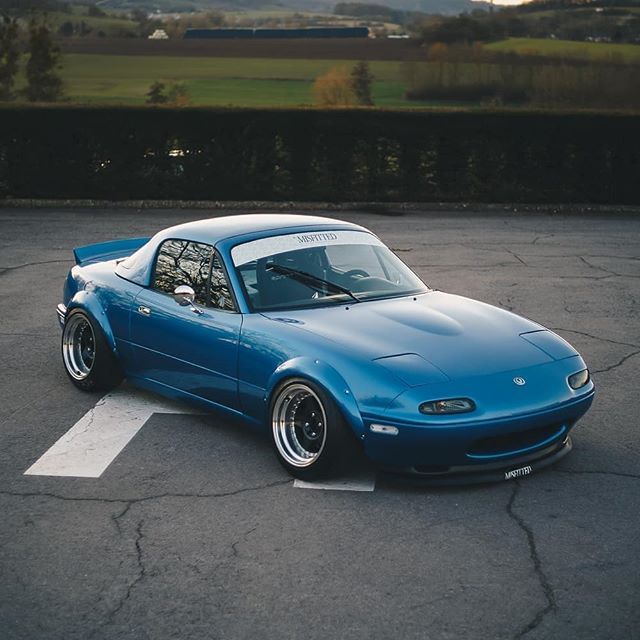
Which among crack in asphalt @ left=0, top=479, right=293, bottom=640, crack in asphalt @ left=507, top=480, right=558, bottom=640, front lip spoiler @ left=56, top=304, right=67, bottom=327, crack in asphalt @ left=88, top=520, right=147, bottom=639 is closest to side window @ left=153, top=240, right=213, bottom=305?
front lip spoiler @ left=56, top=304, right=67, bottom=327

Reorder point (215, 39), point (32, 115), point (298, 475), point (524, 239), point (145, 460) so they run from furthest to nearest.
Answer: point (215, 39) < point (32, 115) < point (524, 239) < point (145, 460) < point (298, 475)

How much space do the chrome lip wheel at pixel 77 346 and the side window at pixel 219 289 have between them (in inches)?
60.6

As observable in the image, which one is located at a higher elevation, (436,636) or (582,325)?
(436,636)

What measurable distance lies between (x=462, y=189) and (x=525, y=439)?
1519cm

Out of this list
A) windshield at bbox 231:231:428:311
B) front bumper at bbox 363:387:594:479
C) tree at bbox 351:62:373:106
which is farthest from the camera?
tree at bbox 351:62:373:106

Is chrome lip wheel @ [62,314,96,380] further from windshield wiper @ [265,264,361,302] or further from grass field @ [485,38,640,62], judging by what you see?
grass field @ [485,38,640,62]

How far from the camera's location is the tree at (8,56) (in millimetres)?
27953

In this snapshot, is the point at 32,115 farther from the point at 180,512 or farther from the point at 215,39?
the point at 215,39

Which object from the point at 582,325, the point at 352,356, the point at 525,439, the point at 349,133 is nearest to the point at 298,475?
the point at 352,356

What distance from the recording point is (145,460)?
6.78 meters

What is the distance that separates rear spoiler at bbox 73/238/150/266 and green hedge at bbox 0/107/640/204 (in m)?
11.6

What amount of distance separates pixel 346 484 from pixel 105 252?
3.80 metres

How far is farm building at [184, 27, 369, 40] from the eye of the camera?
141 ft

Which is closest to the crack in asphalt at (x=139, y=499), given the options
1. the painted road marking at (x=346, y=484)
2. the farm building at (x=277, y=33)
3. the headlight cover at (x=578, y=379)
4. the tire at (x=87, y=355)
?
the painted road marking at (x=346, y=484)
